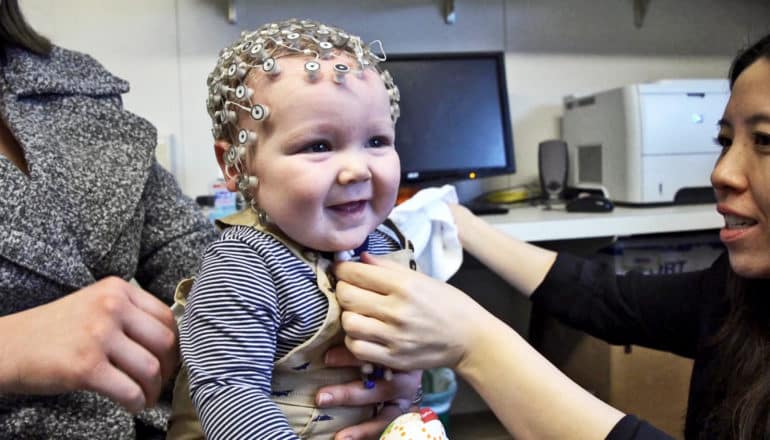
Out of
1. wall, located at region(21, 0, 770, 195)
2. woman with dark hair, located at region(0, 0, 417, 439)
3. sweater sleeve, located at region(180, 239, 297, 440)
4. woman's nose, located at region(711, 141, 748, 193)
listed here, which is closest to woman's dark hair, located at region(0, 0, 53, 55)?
woman with dark hair, located at region(0, 0, 417, 439)

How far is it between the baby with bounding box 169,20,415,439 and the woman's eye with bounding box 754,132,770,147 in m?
0.50

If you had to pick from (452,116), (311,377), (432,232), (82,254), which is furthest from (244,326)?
(452,116)

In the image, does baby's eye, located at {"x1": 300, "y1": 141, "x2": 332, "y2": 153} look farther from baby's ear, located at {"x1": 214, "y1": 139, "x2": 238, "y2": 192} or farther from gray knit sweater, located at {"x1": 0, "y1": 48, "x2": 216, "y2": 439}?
gray knit sweater, located at {"x1": 0, "y1": 48, "x2": 216, "y2": 439}

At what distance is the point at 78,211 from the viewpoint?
0.80 metres

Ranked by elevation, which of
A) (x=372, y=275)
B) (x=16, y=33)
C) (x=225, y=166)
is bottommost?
(x=372, y=275)

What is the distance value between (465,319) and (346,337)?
14 cm

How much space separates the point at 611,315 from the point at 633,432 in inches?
18.9

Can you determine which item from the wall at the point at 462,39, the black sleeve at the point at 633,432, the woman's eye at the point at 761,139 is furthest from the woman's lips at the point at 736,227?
the wall at the point at 462,39

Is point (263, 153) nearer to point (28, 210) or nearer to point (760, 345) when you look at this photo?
point (28, 210)

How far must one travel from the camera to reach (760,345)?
2.71ft

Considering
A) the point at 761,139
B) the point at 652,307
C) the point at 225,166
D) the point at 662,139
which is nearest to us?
the point at 225,166

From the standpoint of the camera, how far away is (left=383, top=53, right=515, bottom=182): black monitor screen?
1.75 metres

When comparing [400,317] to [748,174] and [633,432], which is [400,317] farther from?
[748,174]

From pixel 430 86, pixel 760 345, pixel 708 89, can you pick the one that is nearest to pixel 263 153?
pixel 760 345
